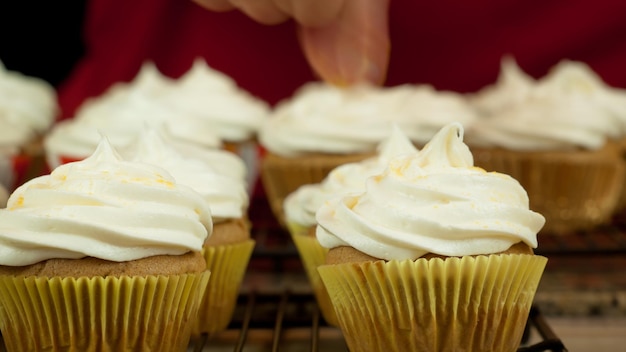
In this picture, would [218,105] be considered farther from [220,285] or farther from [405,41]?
[220,285]

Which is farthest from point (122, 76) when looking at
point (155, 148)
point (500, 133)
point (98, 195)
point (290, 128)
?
point (98, 195)

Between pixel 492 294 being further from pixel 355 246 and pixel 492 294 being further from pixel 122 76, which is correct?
pixel 122 76

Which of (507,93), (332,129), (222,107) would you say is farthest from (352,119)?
(507,93)

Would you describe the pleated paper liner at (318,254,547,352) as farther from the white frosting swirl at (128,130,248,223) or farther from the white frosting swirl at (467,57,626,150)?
the white frosting swirl at (467,57,626,150)

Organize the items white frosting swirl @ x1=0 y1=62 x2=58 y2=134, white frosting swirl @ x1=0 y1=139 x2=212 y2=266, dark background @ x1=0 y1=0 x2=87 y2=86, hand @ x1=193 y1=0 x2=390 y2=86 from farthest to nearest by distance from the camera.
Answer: dark background @ x1=0 y1=0 x2=87 y2=86, white frosting swirl @ x1=0 y1=62 x2=58 y2=134, hand @ x1=193 y1=0 x2=390 y2=86, white frosting swirl @ x1=0 y1=139 x2=212 y2=266

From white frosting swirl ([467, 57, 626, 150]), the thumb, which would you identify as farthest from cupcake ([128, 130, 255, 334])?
white frosting swirl ([467, 57, 626, 150])

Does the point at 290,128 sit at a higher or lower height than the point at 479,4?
lower
